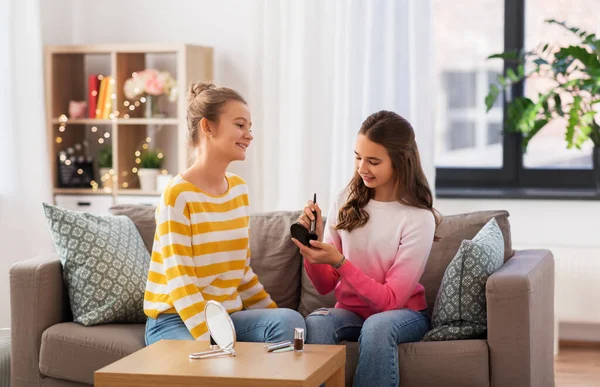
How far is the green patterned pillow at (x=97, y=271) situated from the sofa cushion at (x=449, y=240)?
0.95 meters

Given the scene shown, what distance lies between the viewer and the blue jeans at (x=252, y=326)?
→ 2561 mm

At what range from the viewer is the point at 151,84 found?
177 inches

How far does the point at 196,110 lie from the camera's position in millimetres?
2754

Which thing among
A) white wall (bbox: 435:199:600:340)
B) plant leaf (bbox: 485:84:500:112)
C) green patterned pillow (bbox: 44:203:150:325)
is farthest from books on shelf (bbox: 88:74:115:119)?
plant leaf (bbox: 485:84:500:112)

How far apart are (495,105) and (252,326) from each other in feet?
8.11

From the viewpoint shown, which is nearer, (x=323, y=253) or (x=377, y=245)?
(x=323, y=253)

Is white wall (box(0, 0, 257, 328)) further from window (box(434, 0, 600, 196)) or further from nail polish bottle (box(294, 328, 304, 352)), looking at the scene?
nail polish bottle (box(294, 328, 304, 352))

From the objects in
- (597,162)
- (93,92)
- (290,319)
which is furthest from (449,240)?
(93,92)

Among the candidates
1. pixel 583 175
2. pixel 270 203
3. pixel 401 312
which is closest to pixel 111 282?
pixel 401 312

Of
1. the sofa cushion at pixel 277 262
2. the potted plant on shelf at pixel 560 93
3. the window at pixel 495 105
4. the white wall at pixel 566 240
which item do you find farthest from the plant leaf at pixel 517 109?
the sofa cushion at pixel 277 262

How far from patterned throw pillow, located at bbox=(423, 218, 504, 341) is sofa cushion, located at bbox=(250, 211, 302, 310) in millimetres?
588

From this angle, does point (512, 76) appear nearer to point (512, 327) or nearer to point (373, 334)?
point (512, 327)

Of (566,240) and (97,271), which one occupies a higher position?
(97,271)

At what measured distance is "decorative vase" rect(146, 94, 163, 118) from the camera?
4.55m
